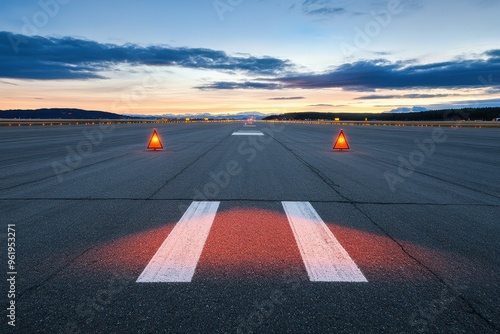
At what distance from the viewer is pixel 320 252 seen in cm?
379

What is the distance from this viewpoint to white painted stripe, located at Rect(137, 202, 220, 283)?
10.5ft

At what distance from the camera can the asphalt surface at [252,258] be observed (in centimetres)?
253

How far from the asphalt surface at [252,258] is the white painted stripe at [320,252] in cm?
10

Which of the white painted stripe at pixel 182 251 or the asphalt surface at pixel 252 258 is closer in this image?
the asphalt surface at pixel 252 258

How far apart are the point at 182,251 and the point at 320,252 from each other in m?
1.51

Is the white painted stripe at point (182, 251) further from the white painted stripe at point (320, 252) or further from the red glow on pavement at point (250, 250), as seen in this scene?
the white painted stripe at point (320, 252)

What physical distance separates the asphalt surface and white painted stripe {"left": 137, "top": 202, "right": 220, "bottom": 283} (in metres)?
0.11

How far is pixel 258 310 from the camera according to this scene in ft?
8.61

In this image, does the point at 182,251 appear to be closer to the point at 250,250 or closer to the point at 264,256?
the point at 250,250

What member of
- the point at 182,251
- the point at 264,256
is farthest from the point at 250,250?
the point at 182,251

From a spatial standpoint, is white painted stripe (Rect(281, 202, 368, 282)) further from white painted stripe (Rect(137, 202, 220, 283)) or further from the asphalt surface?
white painted stripe (Rect(137, 202, 220, 283))

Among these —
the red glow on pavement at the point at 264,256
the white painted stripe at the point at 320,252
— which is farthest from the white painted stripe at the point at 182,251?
the white painted stripe at the point at 320,252

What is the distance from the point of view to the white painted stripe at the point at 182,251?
10.5 feet

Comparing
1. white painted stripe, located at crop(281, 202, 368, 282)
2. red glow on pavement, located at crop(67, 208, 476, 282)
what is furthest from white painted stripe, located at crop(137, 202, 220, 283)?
white painted stripe, located at crop(281, 202, 368, 282)
